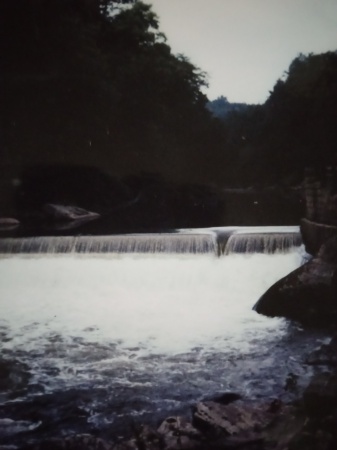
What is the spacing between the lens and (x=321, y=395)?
8.66 feet

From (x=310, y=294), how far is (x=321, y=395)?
5.00ft

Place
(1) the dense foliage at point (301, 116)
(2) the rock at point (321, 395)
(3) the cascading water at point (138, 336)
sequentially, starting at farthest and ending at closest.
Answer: (1) the dense foliage at point (301, 116), (3) the cascading water at point (138, 336), (2) the rock at point (321, 395)

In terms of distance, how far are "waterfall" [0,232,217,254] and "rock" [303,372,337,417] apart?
9.06 feet

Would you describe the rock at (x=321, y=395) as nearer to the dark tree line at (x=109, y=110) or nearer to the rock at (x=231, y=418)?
the rock at (x=231, y=418)

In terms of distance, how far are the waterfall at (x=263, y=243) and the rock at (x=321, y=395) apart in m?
2.60

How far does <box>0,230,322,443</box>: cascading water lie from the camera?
2824 millimetres

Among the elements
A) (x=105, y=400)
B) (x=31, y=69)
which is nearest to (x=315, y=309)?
(x=105, y=400)

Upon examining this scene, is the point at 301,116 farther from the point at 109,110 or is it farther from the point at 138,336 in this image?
the point at 109,110

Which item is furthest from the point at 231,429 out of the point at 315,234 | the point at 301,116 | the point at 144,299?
the point at 301,116

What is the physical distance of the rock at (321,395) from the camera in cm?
247

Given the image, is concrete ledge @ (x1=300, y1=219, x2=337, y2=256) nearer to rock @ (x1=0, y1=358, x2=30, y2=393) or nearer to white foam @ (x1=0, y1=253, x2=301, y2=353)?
white foam @ (x1=0, y1=253, x2=301, y2=353)

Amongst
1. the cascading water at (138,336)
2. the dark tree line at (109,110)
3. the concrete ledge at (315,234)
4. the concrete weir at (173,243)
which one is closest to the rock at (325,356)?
the cascading water at (138,336)

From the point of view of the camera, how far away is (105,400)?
2852mm

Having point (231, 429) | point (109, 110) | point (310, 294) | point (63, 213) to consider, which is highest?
point (109, 110)
